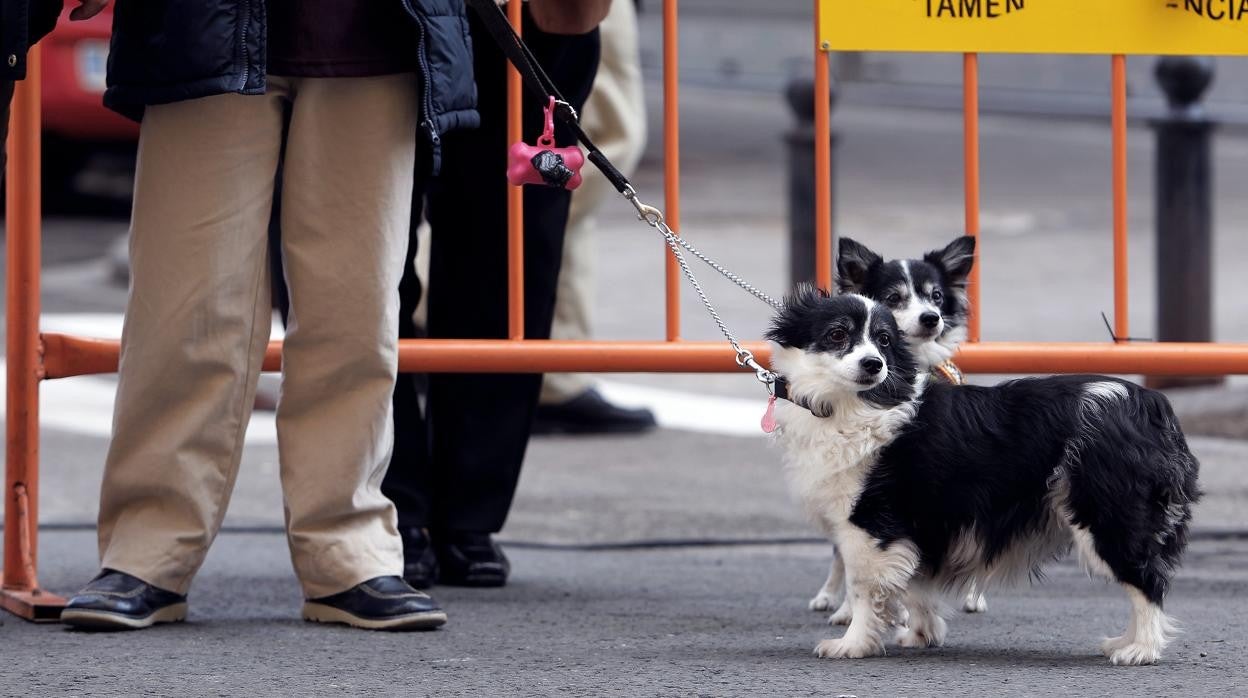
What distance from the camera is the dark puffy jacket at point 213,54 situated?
3.53 m

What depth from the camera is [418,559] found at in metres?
4.33

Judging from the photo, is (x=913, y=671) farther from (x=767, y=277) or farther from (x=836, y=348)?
(x=767, y=277)

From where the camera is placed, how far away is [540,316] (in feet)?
14.6

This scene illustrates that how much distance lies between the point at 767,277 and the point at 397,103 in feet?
21.4

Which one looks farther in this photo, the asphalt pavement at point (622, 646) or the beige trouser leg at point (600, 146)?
the beige trouser leg at point (600, 146)

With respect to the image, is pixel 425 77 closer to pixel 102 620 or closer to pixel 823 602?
pixel 102 620

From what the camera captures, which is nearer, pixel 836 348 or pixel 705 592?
pixel 836 348

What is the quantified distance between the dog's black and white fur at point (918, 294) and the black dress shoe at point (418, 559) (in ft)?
2.81

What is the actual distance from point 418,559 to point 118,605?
0.78 metres

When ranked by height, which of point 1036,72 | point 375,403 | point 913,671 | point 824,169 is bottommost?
point 913,671

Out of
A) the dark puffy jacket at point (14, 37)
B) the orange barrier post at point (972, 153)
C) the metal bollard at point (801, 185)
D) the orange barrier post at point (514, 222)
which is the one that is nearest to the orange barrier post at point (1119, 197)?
the orange barrier post at point (972, 153)

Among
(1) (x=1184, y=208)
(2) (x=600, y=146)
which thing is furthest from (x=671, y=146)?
(1) (x=1184, y=208)

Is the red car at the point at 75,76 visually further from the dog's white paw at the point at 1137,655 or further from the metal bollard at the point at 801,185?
the dog's white paw at the point at 1137,655

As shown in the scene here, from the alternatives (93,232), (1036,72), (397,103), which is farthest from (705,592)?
(1036,72)
